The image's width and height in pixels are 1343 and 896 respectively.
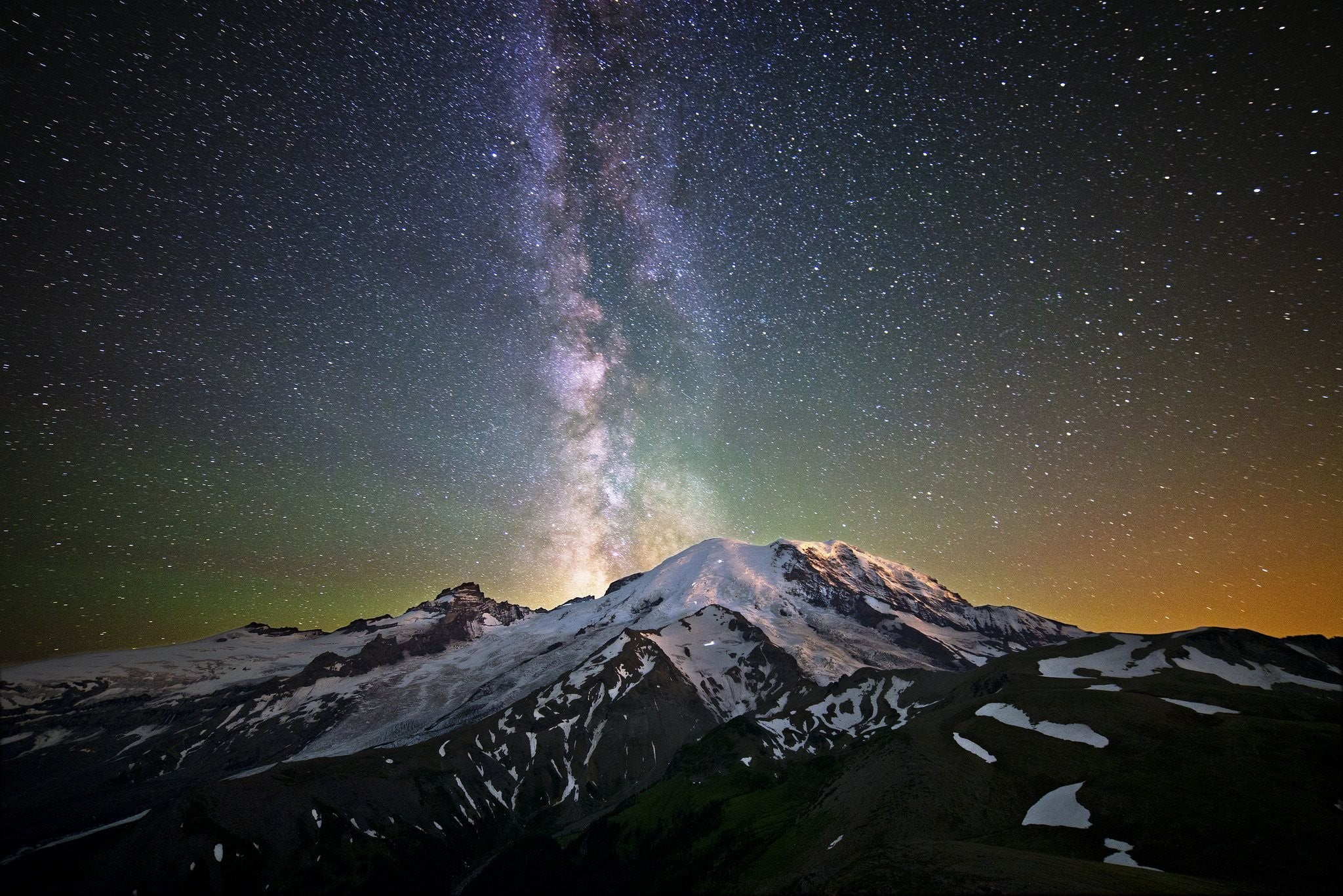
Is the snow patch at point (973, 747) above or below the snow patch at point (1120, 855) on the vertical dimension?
above

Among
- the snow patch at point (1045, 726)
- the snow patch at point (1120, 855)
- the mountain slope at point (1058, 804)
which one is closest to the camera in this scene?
the mountain slope at point (1058, 804)

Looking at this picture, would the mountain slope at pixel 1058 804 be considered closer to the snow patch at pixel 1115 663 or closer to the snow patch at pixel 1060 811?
the snow patch at pixel 1060 811

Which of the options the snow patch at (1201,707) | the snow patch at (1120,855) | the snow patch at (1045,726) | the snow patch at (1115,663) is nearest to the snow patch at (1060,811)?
the snow patch at (1120,855)

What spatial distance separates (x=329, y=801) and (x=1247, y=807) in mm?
171266

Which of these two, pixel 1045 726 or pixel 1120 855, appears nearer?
pixel 1120 855

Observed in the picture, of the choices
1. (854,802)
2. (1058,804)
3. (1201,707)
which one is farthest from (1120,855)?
(1201,707)

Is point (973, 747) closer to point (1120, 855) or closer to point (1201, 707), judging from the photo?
point (1120, 855)

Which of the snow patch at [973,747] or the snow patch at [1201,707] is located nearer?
the snow patch at [973,747]

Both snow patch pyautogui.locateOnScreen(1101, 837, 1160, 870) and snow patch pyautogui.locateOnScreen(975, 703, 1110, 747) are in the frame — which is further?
snow patch pyautogui.locateOnScreen(975, 703, 1110, 747)

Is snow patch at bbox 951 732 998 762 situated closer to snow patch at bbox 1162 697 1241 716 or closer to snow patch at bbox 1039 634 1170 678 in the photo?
snow patch at bbox 1162 697 1241 716

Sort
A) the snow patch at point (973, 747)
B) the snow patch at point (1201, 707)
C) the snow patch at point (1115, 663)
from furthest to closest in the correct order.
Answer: the snow patch at point (1115, 663) < the snow patch at point (1201, 707) < the snow patch at point (973, 747)

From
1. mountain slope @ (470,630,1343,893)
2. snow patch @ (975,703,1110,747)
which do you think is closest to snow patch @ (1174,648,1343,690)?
mountain slope @ (470,630,1343,893)

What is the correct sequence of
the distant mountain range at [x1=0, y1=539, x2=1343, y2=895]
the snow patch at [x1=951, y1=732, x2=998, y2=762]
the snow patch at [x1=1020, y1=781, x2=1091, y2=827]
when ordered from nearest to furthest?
the distant mountain range at [x1=0, y1=539, x2=1343, y2=895], the snow patch at [x1=1020, y1=781, x2=1091, y2=827], the snow patch at [x1=951, y1=732, x2=998, y2=762]

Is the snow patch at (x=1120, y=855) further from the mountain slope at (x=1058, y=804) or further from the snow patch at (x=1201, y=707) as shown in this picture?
the snow patch at (x=1201, y=707)
